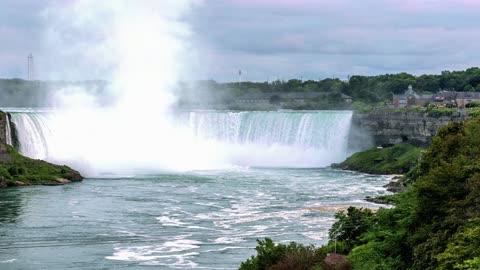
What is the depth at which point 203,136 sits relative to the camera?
8850 cm

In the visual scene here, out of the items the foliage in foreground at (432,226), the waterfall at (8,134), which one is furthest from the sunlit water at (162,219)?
the waterfall at (8,134)

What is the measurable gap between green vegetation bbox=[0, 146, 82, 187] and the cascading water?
13324 millimetres

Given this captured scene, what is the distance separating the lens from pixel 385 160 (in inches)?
2820

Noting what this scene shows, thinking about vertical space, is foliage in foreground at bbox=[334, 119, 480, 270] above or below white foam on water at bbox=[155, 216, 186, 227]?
above

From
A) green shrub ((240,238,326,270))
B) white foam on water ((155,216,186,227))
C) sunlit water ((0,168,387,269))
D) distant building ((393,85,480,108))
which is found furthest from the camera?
distant building ((393,85,480,108))

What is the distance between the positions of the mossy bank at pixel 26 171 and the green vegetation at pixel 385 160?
73.9ft

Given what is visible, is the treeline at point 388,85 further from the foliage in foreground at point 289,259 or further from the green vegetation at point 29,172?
the foliage in foreground at point 289,259

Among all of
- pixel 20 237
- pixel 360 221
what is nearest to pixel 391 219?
pixel 360 221

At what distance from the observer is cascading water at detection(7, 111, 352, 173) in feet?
270

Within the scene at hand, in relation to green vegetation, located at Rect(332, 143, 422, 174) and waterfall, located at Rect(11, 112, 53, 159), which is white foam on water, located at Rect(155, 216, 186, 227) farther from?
waterfall, located at Rect(11, 112, 53, 159)

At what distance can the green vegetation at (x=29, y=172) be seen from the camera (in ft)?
188

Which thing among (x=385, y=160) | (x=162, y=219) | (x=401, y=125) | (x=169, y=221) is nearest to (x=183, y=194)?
(x=162, y=219)

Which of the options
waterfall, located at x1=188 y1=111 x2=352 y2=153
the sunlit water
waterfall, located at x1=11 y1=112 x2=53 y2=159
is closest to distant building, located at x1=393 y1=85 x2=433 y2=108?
waterfall, located at x1=188 y1=111 x2=352 y2=153

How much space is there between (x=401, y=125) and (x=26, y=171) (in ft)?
107
